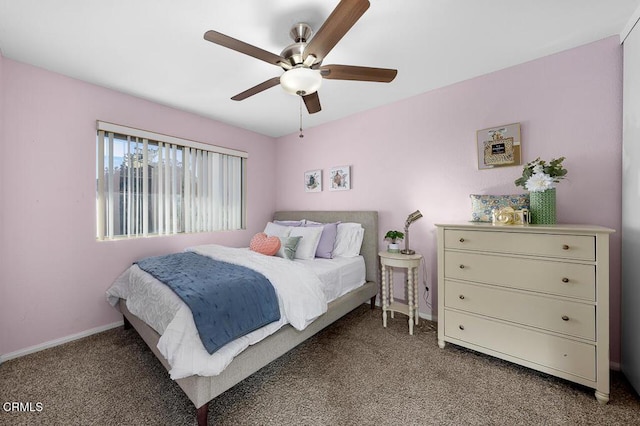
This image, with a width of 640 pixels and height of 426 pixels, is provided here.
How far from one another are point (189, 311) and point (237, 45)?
1584mm

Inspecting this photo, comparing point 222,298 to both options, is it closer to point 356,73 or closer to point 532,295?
point 356,73

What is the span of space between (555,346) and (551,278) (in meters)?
0.46

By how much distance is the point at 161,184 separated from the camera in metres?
2.98

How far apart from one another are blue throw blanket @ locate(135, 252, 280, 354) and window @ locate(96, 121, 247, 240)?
3.34 feet

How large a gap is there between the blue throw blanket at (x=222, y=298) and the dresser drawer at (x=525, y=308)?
4.94 feet

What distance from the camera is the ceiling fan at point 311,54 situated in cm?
128

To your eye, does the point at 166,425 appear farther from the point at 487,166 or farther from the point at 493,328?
the point at 487,166

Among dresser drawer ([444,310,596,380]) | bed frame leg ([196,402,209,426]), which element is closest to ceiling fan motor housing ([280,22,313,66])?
bed frame leg ([196,402,209,426])

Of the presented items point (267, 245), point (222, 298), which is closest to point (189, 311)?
point (222, 298)

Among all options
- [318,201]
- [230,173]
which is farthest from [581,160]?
[230,173]

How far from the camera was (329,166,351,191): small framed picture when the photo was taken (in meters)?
3.39

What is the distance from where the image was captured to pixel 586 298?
1610 mm

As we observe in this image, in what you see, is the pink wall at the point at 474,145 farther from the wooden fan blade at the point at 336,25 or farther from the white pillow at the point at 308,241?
the wooden fan blade at the point at 336,25

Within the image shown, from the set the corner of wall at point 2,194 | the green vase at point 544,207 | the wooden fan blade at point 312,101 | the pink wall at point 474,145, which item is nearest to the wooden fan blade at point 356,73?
the wooden fan blade at point 312,101
